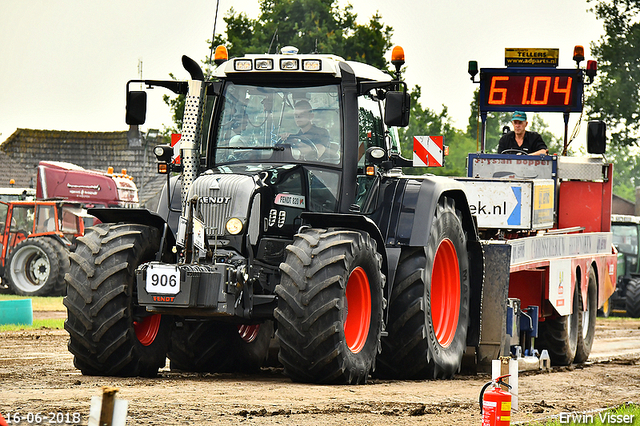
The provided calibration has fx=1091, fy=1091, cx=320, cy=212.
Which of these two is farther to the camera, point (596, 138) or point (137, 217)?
point (596, 138)

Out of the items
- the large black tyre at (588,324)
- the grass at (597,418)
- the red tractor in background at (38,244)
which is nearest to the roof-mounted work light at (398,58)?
the grass at (597,418)

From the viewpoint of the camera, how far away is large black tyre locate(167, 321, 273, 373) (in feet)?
33.9

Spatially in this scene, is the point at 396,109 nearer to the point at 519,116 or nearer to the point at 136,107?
the point at 136,107

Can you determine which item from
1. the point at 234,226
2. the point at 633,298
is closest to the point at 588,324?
the point at 234,226

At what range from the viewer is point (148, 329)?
915 centimetres

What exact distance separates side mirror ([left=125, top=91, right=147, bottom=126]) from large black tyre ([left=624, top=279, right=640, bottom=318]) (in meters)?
18.0

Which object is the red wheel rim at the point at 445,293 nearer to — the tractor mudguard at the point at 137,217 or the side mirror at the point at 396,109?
the side mirror at the point at 396,109

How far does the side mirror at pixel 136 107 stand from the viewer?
9.20 meters

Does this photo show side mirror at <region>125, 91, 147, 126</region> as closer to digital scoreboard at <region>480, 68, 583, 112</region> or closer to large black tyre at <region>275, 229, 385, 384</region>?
large black tyre at <region>275, 229, 385, 384</region>

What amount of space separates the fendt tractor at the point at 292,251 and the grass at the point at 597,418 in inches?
70.5

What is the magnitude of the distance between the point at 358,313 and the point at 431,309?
153 centimetres

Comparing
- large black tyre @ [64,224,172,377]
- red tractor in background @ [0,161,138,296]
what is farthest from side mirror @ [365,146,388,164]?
red tractor in background @ [0,161,138,296]

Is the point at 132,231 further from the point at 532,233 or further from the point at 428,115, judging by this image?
the point at 428,115

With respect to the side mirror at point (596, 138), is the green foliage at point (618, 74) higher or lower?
higher
